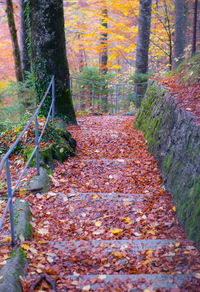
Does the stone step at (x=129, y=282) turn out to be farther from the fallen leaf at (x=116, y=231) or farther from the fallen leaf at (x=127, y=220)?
the fallen leaf at (x=127, y=220)

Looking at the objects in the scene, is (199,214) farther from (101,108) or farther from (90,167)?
(101,108)

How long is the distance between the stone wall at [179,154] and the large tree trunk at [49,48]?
2.64 m

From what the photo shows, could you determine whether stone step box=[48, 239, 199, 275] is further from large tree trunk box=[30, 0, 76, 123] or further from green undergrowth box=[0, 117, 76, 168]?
large tree trunk box=[30, 0, 76, 123]

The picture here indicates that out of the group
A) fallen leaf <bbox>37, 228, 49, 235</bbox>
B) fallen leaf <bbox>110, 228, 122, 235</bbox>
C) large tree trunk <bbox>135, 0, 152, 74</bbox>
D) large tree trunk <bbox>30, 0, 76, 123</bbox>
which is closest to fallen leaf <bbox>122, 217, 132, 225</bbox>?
fallen leaf <bbox>110, 228, 122, 235</bbox>

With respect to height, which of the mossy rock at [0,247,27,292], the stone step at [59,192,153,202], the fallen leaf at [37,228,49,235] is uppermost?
the mossy rock at [0,247,27,292]

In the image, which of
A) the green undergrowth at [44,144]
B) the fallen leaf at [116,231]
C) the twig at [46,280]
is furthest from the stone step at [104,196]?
the twig at [46,280]

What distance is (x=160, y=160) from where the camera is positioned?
499 centimetres

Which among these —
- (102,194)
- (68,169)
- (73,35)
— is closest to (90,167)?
(68,169)

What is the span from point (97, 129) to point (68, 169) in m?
3.02

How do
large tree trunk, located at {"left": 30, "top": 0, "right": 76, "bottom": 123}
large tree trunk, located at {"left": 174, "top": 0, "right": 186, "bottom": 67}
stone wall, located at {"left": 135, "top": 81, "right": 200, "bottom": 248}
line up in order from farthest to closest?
large tree trunk, located at {"left": 174, "top": 0, "right": 186, "bottom": 67}, large tree trunk, located at {"left": 30, "top": 0, "right": 76, "bottom": 123}, stone wall, located at {"left": 135, "top": 81, "right": 200, "bottom": 248}

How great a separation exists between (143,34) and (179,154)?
9325 mm

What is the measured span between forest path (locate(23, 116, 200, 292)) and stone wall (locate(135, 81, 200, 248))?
187mm

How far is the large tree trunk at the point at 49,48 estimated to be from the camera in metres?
6.59

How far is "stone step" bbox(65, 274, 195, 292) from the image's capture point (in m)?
2.30
